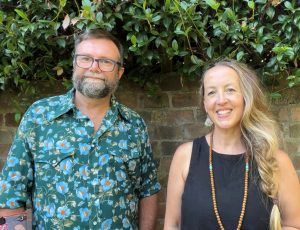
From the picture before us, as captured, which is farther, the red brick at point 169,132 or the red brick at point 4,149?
the red brick at point 4,149

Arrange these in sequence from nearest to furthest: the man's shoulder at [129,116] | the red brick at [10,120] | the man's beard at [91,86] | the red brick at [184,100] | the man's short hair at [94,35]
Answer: the man's beard at [91,86], the man's short hair at [94,35], the man's shoulder at [129,116], the red brick at [184,100], the red brick at [10,120]

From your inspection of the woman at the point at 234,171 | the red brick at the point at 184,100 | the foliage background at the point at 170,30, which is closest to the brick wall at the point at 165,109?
the red brick at the point at 184,100

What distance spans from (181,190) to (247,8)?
1.29 metres

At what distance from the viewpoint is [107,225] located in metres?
2.65

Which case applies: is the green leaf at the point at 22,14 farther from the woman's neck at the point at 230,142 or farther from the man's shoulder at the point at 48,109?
the woman's neck at the point at 230,142

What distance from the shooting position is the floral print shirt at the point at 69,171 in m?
2.61

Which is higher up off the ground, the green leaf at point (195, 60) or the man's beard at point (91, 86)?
the green leaf at point (195, 60)

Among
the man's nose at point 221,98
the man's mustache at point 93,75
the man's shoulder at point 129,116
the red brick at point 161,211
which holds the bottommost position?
the red brick at point 161,211

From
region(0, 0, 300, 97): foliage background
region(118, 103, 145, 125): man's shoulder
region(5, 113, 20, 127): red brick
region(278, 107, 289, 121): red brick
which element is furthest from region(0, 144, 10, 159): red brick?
region(278, 107, 289, 121): red brick

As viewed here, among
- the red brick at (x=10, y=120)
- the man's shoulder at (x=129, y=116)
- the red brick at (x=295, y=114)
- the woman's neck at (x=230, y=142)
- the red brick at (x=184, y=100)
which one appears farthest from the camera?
the red brick at (x=10, y=120)

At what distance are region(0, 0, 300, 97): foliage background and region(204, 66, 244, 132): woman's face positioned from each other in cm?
41

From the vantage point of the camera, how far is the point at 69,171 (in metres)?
2.62

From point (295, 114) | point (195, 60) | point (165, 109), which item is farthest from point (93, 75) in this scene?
point (295, 114)

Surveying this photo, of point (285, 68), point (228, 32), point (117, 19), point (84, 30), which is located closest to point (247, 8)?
point (228, 32)
